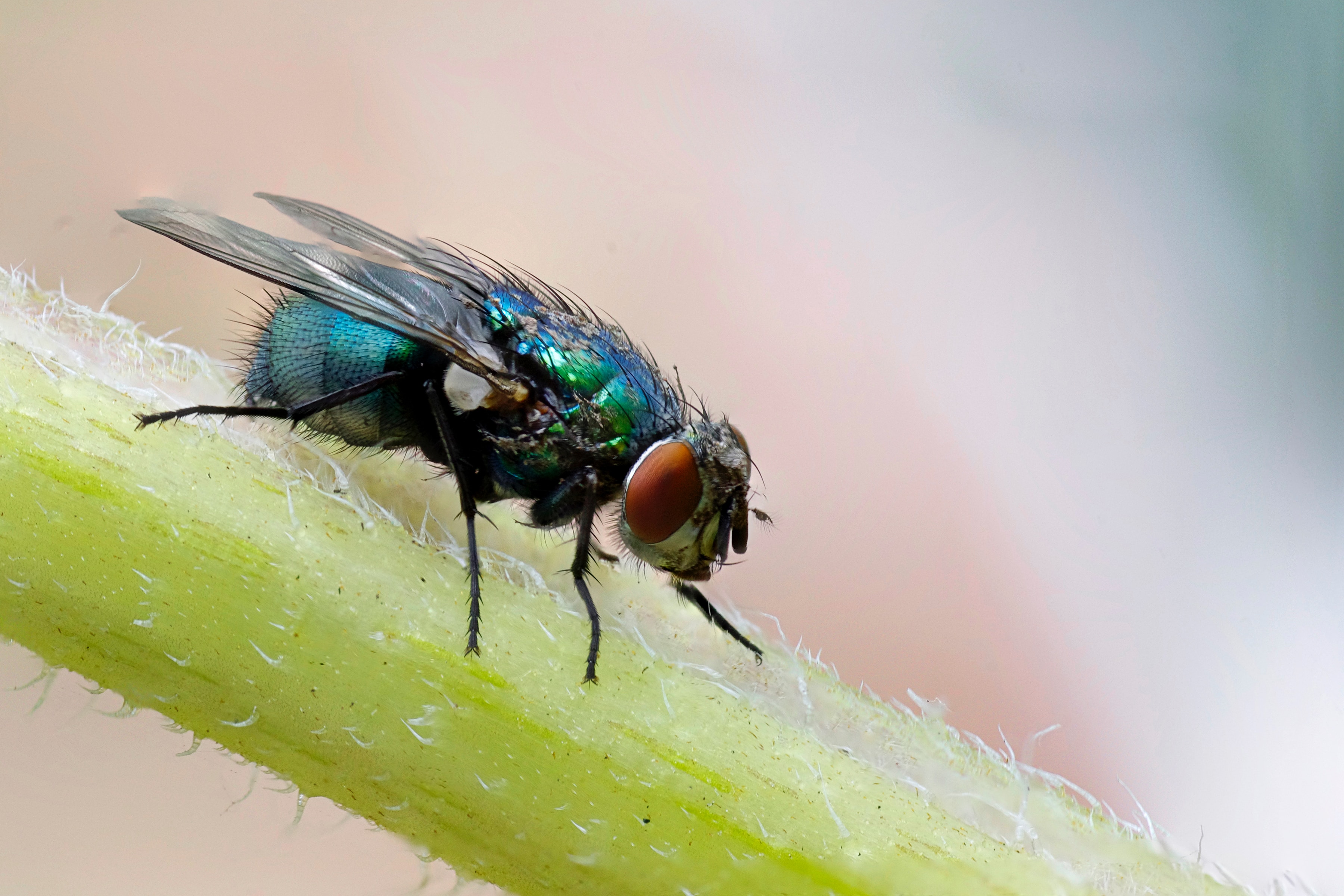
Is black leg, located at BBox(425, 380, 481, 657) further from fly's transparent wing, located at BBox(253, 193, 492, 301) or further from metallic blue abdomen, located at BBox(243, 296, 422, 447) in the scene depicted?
fly's transparent wing, located at BBox(253, 193, 492, 301)

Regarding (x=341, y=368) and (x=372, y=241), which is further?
(x=372, y=241)

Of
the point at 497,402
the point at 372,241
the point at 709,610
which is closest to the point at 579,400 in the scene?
the point at 497,402

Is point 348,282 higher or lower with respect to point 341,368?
higher

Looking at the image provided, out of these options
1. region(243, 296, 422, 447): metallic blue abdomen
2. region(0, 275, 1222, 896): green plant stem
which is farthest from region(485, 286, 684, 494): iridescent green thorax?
region(0, 275, 1222, 896): green plant stem

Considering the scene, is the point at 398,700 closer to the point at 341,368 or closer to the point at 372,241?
the point at 341,368

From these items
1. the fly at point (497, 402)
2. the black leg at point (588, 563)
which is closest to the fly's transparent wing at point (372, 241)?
the fly at point (497, 402)

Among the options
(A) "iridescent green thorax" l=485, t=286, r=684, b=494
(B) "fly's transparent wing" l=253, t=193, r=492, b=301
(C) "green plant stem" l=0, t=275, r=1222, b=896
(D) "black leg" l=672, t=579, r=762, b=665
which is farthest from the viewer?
(B) "fly's transparent wing" l=253, t=193, r=492, b=301
